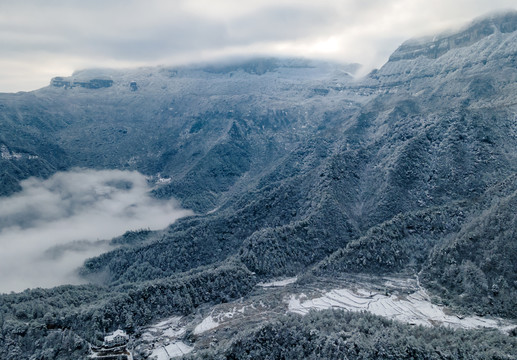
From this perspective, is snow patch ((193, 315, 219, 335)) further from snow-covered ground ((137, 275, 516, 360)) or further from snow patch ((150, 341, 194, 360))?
snow patch ((150, 341, 194, 360))

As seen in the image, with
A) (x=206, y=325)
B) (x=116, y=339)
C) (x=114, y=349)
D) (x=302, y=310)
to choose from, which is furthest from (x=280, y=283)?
(x=114, y=349)

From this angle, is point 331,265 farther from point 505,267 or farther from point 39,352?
point 39,352

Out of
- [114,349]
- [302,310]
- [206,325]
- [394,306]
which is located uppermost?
[394,306]

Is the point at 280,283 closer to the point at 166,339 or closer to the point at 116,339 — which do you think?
the point at 166,339

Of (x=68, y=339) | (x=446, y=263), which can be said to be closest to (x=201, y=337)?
(x=68, y=339)

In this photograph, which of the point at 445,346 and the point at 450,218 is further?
the point at 450,218

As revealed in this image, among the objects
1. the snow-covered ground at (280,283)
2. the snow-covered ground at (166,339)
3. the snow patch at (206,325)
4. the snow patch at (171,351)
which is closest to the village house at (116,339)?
the snow-covered ground at (166,339)

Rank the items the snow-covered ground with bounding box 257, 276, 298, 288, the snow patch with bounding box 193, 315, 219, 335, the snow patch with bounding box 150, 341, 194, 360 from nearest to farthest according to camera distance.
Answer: the snow patch with bounding box 150, 341, 194, 360, the snow patch with bounding box 193, 315, 219, 335, the snow-covered ground with bounding box 257, 276, 298, 288

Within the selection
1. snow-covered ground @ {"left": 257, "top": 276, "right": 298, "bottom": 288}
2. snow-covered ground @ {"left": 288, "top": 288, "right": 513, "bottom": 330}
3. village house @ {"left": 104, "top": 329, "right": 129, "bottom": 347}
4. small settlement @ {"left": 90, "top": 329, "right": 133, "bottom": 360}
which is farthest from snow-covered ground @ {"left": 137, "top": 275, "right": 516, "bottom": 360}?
village house @ {"left": 104, "top": 329, "right": 129, "bottom": 347}
